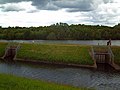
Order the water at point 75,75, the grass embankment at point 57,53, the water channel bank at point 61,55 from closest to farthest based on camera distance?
1. the water at point 75,75
2. the water channel bank at point 61,55
3. the grass embankment at point 57,53

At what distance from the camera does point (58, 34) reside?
145750 millimetres

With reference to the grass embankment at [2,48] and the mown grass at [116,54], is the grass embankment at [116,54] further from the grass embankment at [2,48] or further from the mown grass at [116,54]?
the grass embankment at [2,48]

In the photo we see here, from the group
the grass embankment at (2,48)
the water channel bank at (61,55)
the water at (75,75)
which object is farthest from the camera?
the grass embankment at (2,48)

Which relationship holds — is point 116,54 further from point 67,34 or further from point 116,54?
point 67,34

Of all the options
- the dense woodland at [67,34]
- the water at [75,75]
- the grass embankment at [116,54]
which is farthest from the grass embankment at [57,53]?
the dense woodland at [67,34]

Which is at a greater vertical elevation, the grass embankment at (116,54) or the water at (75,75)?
the grass embankment at (116,54)

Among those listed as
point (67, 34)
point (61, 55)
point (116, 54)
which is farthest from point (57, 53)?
point (67, 34)

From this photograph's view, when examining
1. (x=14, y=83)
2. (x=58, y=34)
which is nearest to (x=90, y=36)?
(x=58, y=34)

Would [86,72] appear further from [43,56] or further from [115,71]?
[43,56]

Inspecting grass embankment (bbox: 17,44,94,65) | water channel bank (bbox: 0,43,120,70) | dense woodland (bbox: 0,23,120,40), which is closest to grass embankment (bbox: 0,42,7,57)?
water channel bank (bbox: 0,43,120,70)

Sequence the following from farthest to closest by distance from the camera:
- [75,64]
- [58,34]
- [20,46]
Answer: [58,34]
[20,46]
[75,64]

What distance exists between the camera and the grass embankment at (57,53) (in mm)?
51625

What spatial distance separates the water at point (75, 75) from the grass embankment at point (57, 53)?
425cm

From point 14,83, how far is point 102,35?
13204 centimetres
